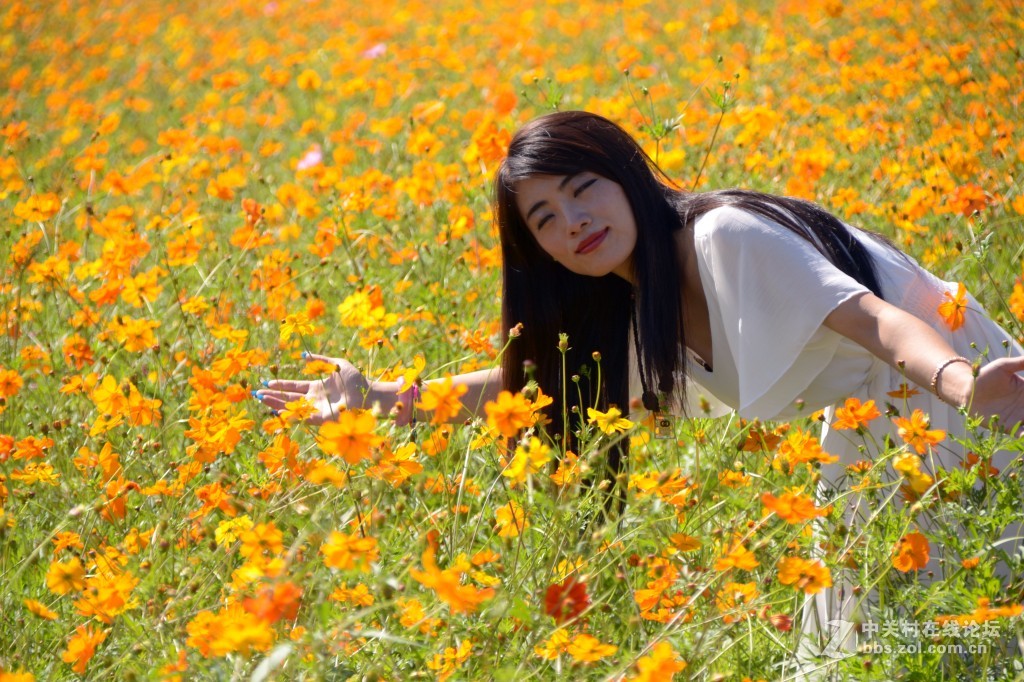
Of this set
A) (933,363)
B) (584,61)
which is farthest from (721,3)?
(933,363)

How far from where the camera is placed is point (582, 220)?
6.40 ft

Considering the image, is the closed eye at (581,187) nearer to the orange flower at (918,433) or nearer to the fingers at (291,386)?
the fingers at (291,386)

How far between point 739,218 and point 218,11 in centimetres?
722

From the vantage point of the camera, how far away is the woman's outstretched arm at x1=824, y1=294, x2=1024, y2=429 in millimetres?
1446

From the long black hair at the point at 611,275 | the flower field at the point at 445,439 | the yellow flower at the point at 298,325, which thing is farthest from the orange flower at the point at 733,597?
the yellow flower at the point at 298,325

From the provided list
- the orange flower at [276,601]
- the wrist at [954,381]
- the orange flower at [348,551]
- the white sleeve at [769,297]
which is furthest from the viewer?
the white sleeve at [769,297]

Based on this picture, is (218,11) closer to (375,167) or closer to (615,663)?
(375,167)

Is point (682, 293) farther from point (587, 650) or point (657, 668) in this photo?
point (657, 668)

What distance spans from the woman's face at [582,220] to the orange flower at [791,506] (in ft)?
2.38

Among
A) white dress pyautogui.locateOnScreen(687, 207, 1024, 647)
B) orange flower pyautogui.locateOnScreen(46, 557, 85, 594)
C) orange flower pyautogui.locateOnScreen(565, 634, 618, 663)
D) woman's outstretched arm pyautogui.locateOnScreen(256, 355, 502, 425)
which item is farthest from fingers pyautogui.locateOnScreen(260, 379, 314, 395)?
orange flower pyautogui.locateOnScreen(565, 634, 618, 663)

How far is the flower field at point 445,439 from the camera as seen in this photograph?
1378 mm

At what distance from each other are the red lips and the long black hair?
66 mm

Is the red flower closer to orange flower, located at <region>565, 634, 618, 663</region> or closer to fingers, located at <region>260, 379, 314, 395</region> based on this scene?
orange flower, located at <region>565, 634, 618, 663</region>

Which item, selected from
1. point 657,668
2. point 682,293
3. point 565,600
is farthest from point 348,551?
point 682,293
